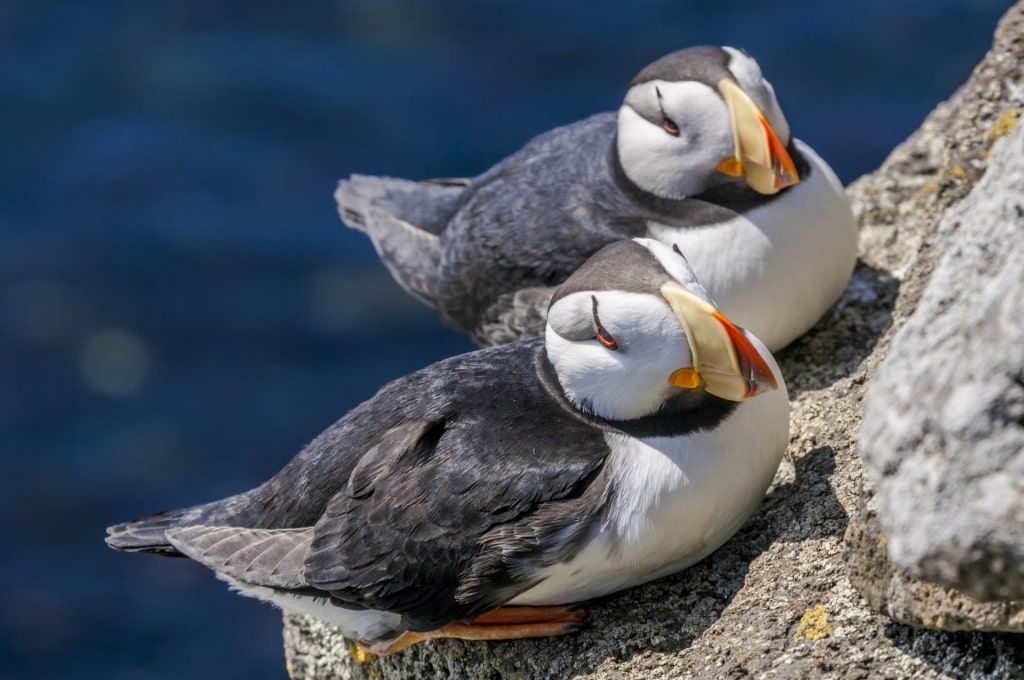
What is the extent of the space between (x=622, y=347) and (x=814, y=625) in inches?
42.5

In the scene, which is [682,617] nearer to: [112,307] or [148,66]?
[112,307]

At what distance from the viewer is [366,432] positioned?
5301 mm

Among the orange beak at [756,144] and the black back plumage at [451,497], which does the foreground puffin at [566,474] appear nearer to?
the black back plumage at [451,497]

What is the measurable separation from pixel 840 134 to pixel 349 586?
9270 millimetres

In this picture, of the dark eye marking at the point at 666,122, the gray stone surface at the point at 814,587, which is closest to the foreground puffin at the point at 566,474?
the gray stone surface at the point at 814,587

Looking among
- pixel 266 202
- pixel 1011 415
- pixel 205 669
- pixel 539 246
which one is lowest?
pixel 205 669

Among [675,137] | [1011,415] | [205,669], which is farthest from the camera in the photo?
[205,669]

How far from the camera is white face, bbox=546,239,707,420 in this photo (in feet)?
15.4

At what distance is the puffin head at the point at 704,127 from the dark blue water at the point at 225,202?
6.09 m

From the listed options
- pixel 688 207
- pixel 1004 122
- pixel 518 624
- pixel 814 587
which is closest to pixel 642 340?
pixel 814 587

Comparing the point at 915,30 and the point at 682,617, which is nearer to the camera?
the point at 682,617

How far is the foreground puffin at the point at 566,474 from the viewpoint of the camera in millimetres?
4762

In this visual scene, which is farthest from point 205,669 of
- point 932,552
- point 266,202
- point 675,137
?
point 932,552

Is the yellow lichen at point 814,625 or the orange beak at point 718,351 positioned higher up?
the orange beak at point 718,351
